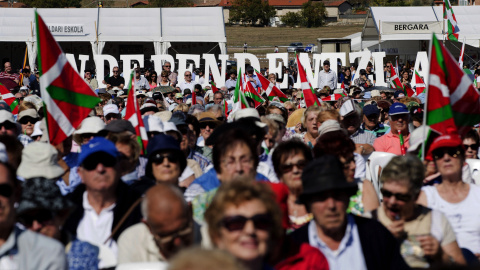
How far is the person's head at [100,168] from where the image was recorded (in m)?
4.98

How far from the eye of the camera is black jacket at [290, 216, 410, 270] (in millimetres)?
4160

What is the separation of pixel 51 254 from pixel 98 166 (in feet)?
4.10

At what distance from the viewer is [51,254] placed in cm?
381

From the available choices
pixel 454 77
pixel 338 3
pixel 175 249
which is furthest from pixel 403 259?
pixel 338 3

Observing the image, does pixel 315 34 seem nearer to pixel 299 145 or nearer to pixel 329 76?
pixel 329 76

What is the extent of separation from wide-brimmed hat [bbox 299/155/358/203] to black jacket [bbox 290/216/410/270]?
0.71 feet

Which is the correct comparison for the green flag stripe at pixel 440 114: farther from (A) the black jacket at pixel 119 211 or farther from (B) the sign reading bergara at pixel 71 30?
(B) the sign reading bergara at pixel 71 30

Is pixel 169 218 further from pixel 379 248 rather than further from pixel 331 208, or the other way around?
pixel 379 248

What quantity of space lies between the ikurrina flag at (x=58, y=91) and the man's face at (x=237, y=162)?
212cm

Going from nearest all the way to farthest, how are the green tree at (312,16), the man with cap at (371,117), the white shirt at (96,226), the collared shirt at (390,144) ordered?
the white shirt at (96,226)
the collared shirt at (390,144)
the man with cap at (371,117)
the green tree at (312,16)

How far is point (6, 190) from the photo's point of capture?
13.5 ft

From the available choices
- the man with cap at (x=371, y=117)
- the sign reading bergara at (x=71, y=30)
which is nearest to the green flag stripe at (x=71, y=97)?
the man with cap at (x=371, y=117)

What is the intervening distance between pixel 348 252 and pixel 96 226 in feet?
5.17

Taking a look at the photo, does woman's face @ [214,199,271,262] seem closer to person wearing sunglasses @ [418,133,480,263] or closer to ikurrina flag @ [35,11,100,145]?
person wearing sunglasses @ [418,133,480,263]
